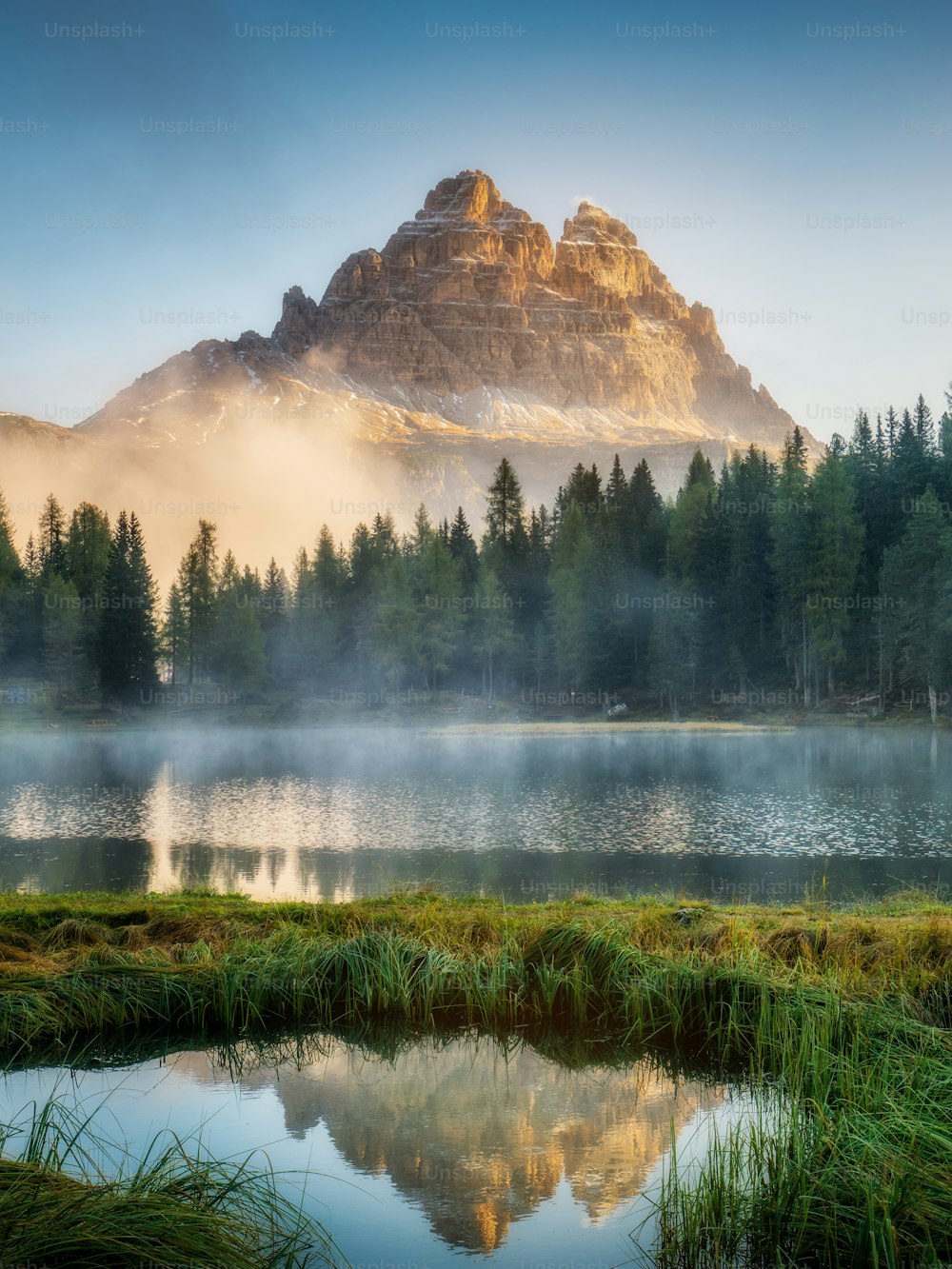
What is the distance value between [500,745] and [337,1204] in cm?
5193

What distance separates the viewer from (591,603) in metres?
75.8

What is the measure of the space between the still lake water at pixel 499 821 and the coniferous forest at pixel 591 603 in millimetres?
13046

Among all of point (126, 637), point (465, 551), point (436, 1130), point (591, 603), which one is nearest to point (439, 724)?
point (591, 603)

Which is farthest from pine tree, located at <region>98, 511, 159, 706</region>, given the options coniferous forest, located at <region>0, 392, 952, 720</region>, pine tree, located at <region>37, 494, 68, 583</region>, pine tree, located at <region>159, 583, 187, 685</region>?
pine tree, located at <region>37, 494, 68, 583</region>

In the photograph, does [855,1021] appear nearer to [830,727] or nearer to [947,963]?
[947,963]

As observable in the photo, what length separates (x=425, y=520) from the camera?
98.8m

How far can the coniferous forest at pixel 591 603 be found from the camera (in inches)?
2500

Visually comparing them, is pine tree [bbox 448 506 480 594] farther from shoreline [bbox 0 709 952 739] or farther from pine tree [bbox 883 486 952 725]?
Answer: pine tree [bbox 883 486 952 725]

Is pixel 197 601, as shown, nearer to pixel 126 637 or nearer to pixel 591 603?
pixel 126 637

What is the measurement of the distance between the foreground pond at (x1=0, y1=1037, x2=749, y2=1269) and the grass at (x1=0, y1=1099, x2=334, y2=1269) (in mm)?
432

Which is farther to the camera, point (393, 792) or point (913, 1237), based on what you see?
point (393, 792)

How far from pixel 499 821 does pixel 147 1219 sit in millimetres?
22363

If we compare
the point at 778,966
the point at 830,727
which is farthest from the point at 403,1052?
the point at 830,727

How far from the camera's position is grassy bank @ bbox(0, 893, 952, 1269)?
6.05 metres
